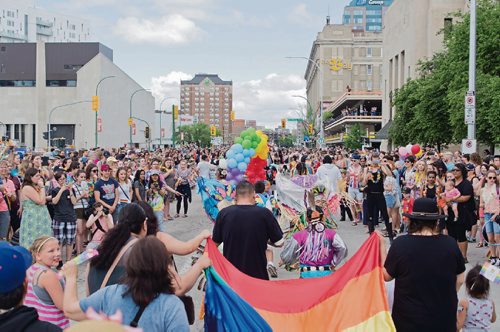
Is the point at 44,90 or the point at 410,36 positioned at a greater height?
the point at 410,36

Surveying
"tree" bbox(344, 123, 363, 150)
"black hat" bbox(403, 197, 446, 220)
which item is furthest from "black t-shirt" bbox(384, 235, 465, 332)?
"tree" bbox(344, 123, 363, 150)

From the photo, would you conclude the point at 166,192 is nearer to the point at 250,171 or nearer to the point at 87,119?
the point at 250,171

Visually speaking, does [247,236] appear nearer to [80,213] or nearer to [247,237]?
[247,237]

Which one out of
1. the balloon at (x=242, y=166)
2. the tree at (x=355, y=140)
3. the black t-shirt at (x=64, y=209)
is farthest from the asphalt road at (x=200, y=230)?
the tree at (x=355, y=140)

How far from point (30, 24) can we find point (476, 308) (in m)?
183

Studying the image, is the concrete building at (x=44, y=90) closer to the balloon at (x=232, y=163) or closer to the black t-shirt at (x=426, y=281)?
the balloon at (x=232, y=163)

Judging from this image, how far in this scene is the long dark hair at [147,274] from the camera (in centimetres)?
354

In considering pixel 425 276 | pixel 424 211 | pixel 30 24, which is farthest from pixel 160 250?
pixel 30 24

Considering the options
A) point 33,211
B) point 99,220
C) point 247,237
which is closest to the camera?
point 247,237

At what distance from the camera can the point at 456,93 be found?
89.2 ft

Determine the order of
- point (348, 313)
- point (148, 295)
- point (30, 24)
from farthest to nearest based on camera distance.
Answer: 1. point (30, 24)
2. point (348, 313)
3. point (148, 295)

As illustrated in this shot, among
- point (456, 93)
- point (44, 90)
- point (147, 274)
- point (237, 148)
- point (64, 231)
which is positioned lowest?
point (64, 231)

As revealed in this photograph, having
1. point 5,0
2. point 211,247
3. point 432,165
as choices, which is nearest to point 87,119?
point 432,165

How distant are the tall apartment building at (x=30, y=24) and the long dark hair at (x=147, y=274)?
556ft
